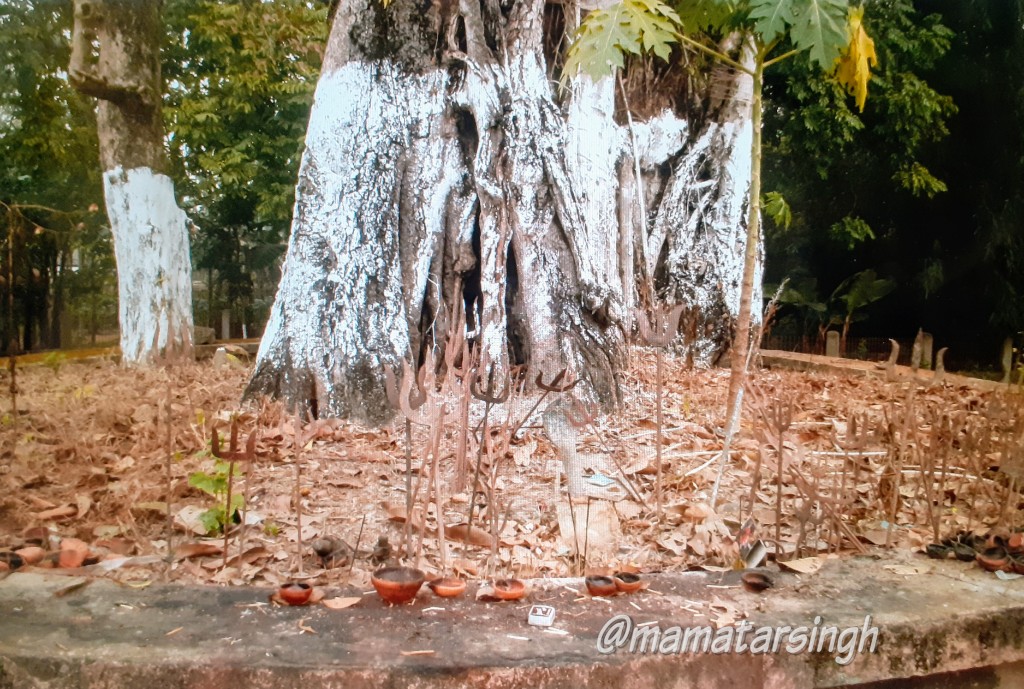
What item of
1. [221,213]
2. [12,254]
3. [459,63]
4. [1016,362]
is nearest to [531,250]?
[459,63]

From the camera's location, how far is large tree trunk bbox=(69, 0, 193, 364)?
2355mm

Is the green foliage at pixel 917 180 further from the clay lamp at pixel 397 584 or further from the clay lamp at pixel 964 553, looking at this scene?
the clay lamp at pixel 397 584

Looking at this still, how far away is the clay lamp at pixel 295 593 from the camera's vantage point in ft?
5.28

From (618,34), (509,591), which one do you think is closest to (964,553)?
(509,591)

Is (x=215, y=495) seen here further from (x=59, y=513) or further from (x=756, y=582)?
(x=756, y=582)

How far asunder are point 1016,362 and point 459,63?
257 cm

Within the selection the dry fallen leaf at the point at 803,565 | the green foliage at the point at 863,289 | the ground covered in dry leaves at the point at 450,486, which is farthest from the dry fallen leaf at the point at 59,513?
the green foliage at the point at 863,289

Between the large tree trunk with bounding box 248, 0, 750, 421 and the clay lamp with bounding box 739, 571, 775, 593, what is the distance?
4.57 ft

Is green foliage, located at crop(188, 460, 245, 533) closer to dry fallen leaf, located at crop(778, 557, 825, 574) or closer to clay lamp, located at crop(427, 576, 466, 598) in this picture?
clay lamp, located at crop(427, 576, 466, 598)

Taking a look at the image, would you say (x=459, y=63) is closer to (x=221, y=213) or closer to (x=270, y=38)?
(x=270, y=38)

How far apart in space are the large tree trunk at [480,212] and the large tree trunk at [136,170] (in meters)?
0.58

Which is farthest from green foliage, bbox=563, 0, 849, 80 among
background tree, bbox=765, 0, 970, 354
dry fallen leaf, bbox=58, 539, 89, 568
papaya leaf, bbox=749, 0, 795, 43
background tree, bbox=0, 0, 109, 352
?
dry fallen leaf, bbox=58, 539, 89, 568

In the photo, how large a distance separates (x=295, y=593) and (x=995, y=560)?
161 cm

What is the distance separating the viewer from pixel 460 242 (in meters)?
3.16
